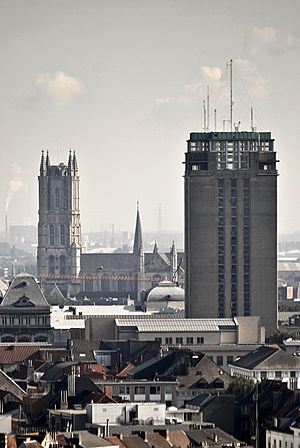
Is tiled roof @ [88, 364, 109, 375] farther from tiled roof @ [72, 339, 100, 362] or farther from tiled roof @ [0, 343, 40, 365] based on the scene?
tiled roof @ [0, 343, 40, 365]

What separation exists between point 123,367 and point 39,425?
36.5 m

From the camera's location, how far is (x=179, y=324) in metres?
163

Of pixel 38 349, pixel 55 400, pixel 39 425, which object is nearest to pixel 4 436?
pixel 39 425

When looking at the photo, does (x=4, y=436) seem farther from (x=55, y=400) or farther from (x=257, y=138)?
(x=257, y=138)

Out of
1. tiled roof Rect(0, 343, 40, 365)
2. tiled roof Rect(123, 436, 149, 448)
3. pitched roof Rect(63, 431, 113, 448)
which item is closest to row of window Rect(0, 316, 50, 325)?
tiled roof Rect(0, 343, 40, 365)

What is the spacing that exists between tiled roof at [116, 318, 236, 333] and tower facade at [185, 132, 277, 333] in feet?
19.2

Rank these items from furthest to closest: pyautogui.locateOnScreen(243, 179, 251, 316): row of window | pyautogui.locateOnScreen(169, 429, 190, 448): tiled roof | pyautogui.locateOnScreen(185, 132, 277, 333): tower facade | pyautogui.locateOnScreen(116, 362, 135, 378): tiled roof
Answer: pyautogui.locateOnScreen(185, 132, 277, 333): tower facade, pyautogui.locateOnScreen(243, 179, 251, 316): row of window, pyautogui.locateOnScreen(116, 362, 135, 378): tiled roof, pyautogui.locateOnScreen(169, 429, 190, 448): tiled roof

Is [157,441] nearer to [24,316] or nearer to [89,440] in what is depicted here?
[89,440]

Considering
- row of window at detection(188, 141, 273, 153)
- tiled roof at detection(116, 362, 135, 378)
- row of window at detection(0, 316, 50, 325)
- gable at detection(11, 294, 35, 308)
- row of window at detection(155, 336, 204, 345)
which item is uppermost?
row of window at detection(188, 141, 273, 153)

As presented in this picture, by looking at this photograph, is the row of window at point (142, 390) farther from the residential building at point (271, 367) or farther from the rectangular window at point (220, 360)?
the rectangular window at point (220, 360)

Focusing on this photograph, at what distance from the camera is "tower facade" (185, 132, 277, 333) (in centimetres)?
17025

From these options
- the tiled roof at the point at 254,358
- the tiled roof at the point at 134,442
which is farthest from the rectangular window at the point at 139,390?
the tiled roof at the point at 134,442

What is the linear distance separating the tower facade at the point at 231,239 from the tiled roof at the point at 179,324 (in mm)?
5854

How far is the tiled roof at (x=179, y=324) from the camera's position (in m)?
161
